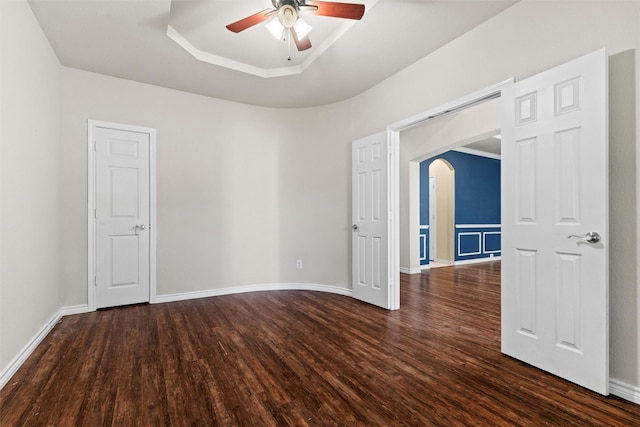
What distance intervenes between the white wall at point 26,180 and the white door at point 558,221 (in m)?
3.60

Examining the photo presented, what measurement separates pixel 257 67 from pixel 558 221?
3375mm

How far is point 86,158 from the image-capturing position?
3715 millimetres

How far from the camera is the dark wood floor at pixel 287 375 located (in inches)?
69.8

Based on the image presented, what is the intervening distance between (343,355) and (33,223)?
9.13 ft

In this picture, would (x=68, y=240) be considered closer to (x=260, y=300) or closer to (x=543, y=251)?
(x=260, y=300)

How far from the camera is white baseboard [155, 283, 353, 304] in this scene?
419 centimetres

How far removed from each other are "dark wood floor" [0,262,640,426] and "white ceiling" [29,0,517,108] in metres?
2.76

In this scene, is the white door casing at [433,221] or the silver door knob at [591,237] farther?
the white door casing at [433,221]

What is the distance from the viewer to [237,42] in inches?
129

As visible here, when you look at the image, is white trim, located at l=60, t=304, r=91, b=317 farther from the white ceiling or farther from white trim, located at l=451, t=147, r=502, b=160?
white trim, located at l=451, t=147, r=502, b=160

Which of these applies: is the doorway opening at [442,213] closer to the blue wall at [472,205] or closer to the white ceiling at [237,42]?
the blue wall at [472,205]

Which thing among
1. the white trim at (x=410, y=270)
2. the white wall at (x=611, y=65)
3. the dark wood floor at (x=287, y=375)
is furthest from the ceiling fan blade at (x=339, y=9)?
the white trim at (x=410, y=270)

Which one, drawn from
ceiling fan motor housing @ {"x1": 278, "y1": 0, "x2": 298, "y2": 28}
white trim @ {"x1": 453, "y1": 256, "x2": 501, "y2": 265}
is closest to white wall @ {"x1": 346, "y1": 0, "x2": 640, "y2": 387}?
ceiling fan motor housing @ {"x1": 278, "y1": 0, "x2": 298, "y2": 28}

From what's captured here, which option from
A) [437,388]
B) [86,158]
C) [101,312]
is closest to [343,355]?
[437,388]
